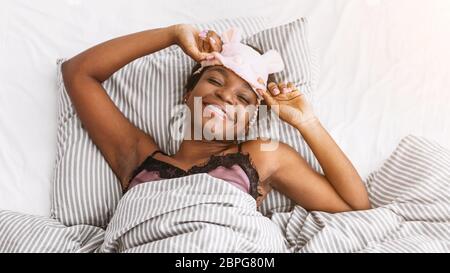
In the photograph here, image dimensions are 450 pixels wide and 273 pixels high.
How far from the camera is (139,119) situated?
1.50 metres

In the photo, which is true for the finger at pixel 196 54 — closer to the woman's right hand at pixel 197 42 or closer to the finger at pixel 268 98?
the woman's right hand at pixel 197 42

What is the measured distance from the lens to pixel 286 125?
1.49 m

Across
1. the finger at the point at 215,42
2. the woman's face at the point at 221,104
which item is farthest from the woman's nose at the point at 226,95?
the finger at the point at 215,42

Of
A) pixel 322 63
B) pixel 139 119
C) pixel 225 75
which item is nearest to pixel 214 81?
pixel 225 75

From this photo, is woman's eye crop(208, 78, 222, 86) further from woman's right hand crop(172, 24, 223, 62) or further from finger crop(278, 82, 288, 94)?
finger crop(278, 82, 288, 94)

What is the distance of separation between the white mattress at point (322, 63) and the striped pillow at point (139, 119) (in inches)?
3.0

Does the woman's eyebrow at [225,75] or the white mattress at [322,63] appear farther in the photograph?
the white mattress at [322,63]

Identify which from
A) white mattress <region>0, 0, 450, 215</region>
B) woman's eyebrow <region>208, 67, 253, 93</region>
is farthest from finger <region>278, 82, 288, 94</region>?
white mattress <region>0, 0, 450, 215</region>

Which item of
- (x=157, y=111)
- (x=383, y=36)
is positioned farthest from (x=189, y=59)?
(x=383, y=36)

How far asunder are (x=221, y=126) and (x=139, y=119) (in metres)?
0.25

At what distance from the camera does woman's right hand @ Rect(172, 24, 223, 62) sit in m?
1.39

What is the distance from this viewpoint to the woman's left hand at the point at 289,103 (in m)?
1.41

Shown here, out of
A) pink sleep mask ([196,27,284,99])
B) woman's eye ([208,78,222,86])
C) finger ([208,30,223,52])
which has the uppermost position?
finger ([208,30,223,52])

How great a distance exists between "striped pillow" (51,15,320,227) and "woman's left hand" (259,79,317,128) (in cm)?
8
